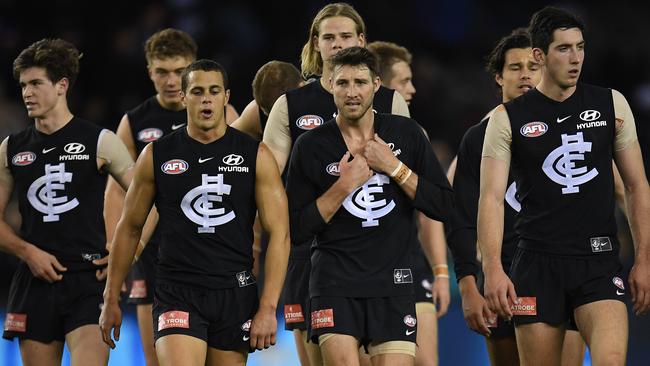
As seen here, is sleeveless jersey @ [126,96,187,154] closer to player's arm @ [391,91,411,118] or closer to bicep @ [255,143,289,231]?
player's arm @ [391,91,411,118]

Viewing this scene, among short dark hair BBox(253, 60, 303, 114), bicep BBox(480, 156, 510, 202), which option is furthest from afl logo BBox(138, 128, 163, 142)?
bicep BBox(480, 156, 510, 202)

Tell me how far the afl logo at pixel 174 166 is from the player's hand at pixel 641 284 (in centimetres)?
260

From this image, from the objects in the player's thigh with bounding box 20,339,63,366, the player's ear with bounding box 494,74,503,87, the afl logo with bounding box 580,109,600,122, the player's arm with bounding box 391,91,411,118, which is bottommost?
the player's thigh with bounding box 20,339,63,366

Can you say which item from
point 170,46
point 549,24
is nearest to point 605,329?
point 549,24

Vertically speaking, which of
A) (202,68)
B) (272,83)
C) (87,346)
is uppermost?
(272,83)

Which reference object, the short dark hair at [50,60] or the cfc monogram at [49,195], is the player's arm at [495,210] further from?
the short dark hair at [50,60]

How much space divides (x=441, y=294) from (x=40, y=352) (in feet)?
9.20

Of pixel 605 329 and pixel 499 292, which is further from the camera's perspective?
pixel 499 292

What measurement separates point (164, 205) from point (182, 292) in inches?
20.4

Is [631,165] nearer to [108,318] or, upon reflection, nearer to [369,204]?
[369,204]

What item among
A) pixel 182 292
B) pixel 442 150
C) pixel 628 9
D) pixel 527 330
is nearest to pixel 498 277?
pixel 527 330

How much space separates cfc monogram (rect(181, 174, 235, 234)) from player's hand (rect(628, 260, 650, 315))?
7.49 ft

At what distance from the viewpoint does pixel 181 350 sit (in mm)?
6930

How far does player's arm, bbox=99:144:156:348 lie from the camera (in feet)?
23.9
